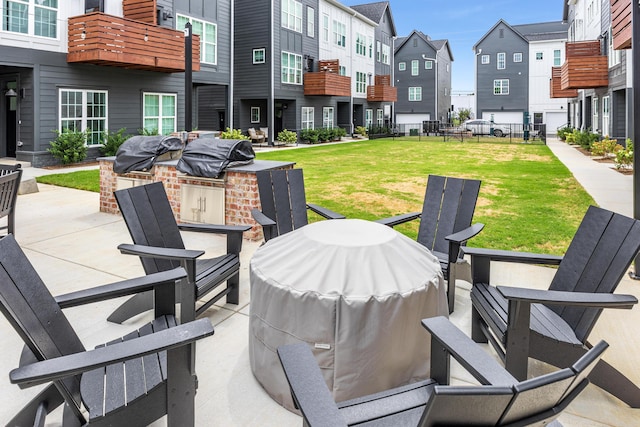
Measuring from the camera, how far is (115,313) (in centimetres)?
400

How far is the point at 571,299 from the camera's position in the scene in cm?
273

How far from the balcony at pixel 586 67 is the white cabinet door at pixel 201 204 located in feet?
70.3

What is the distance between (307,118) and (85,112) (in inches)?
607

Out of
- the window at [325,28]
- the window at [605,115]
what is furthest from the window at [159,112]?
the window at [605,115]

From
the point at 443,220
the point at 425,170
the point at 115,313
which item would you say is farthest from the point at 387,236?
the point at 425,170

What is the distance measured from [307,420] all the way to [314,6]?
31.4m

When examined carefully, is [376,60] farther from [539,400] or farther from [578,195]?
[539,400]

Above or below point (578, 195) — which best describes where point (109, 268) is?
below

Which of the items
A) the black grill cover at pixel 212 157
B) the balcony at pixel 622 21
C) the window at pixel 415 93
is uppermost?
the window at pixel 415 93

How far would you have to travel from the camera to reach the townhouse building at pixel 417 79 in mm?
46938

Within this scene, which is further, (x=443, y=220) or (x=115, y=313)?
(x=443, y=220)

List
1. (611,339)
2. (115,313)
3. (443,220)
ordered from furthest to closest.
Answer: (443,220) < (115,313) < (611,339)

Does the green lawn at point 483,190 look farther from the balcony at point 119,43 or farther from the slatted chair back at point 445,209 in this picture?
the balcony at point 119,43

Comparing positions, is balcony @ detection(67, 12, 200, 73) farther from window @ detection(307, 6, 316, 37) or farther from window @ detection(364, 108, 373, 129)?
window @ detection(364, 108, 373, 129)
